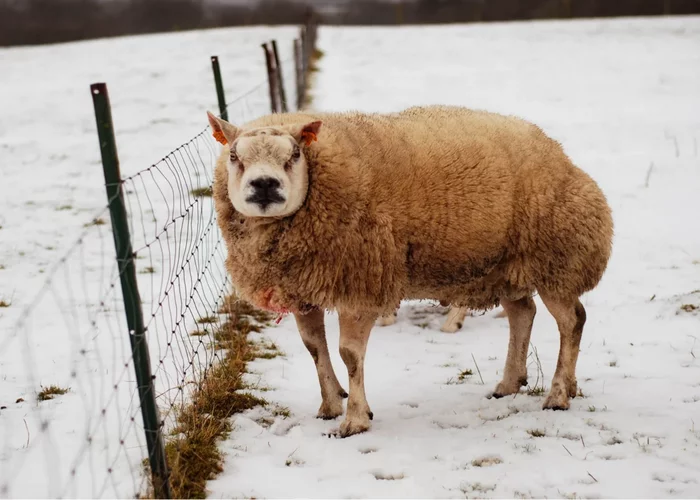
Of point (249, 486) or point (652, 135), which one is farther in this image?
point (652, 135)

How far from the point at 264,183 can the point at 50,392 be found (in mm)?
1989

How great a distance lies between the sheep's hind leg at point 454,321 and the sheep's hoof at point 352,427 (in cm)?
197

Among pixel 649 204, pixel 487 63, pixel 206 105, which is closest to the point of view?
pixel 649 204

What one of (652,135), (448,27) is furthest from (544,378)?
(448,27)

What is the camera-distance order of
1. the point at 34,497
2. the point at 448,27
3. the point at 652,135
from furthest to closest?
the point at 448,27 < the point at 652,135 < the point at 34,497

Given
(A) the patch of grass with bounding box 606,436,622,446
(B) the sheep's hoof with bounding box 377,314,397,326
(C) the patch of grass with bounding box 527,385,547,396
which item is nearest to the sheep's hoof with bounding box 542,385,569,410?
(C) the patch of grass with bounding box 527,385,547,396

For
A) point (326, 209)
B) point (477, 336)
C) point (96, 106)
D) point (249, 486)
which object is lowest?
point (477, 336)

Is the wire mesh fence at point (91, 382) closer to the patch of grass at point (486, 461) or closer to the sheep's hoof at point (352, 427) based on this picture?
the sheep's hoof at point (352, 427)

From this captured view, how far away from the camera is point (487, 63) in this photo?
19.5 meters

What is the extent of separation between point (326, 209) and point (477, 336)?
2479 millimetres

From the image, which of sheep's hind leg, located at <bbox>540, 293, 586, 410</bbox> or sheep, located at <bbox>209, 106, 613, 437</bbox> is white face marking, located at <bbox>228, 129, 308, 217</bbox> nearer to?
sheep, located at <bbox>209, 106, 613, 437</bbox>

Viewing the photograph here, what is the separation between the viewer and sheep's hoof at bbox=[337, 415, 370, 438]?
172 inches

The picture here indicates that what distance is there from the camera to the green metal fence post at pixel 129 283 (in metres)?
3.09

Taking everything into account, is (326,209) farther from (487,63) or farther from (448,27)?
(448,27)
